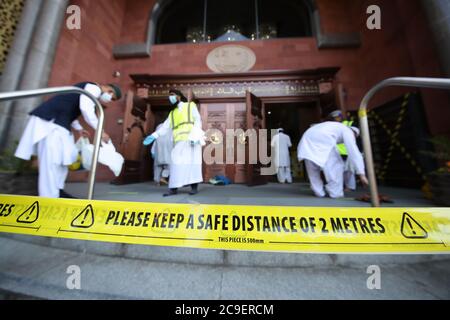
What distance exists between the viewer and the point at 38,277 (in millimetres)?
1062

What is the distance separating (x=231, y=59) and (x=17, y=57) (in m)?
4.88

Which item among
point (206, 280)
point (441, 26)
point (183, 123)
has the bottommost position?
point (206, 280)

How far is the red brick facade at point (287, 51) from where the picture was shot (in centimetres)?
386

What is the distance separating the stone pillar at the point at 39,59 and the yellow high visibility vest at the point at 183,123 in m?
2.71

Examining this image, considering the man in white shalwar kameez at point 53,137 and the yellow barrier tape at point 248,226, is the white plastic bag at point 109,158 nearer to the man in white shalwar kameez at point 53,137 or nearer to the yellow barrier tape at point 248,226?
the man in white shalwar kameez at point 53,137

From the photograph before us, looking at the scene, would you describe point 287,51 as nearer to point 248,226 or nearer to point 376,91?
point 376,91

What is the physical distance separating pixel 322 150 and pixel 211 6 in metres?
7.28

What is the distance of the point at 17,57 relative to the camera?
3.20 meters

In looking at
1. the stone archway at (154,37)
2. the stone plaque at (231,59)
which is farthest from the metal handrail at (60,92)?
the stone archway at (154,37)

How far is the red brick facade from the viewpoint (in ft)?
12.7

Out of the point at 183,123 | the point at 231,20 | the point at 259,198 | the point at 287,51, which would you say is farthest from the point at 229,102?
the point at 259,198

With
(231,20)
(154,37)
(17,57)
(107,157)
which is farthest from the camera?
(231,20)

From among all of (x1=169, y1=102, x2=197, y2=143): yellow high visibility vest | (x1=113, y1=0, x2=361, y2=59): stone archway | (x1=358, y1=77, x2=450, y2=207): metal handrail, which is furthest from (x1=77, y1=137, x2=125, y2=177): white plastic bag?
(x1=113, y1=0, x2=361, y2=59): stone archway
